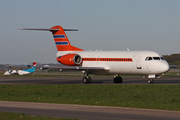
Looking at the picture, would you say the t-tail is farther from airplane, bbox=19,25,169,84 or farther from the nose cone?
the nose cone

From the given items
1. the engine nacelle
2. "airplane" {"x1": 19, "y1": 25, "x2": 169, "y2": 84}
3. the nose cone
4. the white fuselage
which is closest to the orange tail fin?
"airplane" {"x1": 19, "y1": 25, "x2": 169, "y2": 84}

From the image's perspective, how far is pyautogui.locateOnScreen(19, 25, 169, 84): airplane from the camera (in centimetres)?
3791

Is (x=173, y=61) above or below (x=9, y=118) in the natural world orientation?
above

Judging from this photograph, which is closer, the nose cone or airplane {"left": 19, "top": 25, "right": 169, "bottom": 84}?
the nose cone

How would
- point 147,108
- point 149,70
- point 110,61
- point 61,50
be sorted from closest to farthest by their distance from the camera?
point 147,108, point 149,70, point 110,61, point 61,50

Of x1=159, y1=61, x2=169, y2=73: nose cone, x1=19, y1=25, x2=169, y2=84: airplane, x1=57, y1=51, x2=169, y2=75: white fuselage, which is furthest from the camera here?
x1=19, y1=25, x2=169, y2=84: airplane

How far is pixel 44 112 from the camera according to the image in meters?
16.2

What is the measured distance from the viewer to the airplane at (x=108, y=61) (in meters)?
37.9

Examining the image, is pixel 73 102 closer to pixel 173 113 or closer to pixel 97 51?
pixel 173 113

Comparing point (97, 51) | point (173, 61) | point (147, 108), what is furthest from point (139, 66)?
point (173, 61)

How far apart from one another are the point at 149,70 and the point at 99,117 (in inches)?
955

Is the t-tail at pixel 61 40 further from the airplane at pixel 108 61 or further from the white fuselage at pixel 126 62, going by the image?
the white fuselage at pixel 126 62

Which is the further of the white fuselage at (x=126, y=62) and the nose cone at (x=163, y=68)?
the white fuselage at (x=126, y=62)

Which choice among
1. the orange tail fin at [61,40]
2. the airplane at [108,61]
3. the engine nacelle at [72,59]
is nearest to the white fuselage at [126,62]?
the airplane at [108,61]
